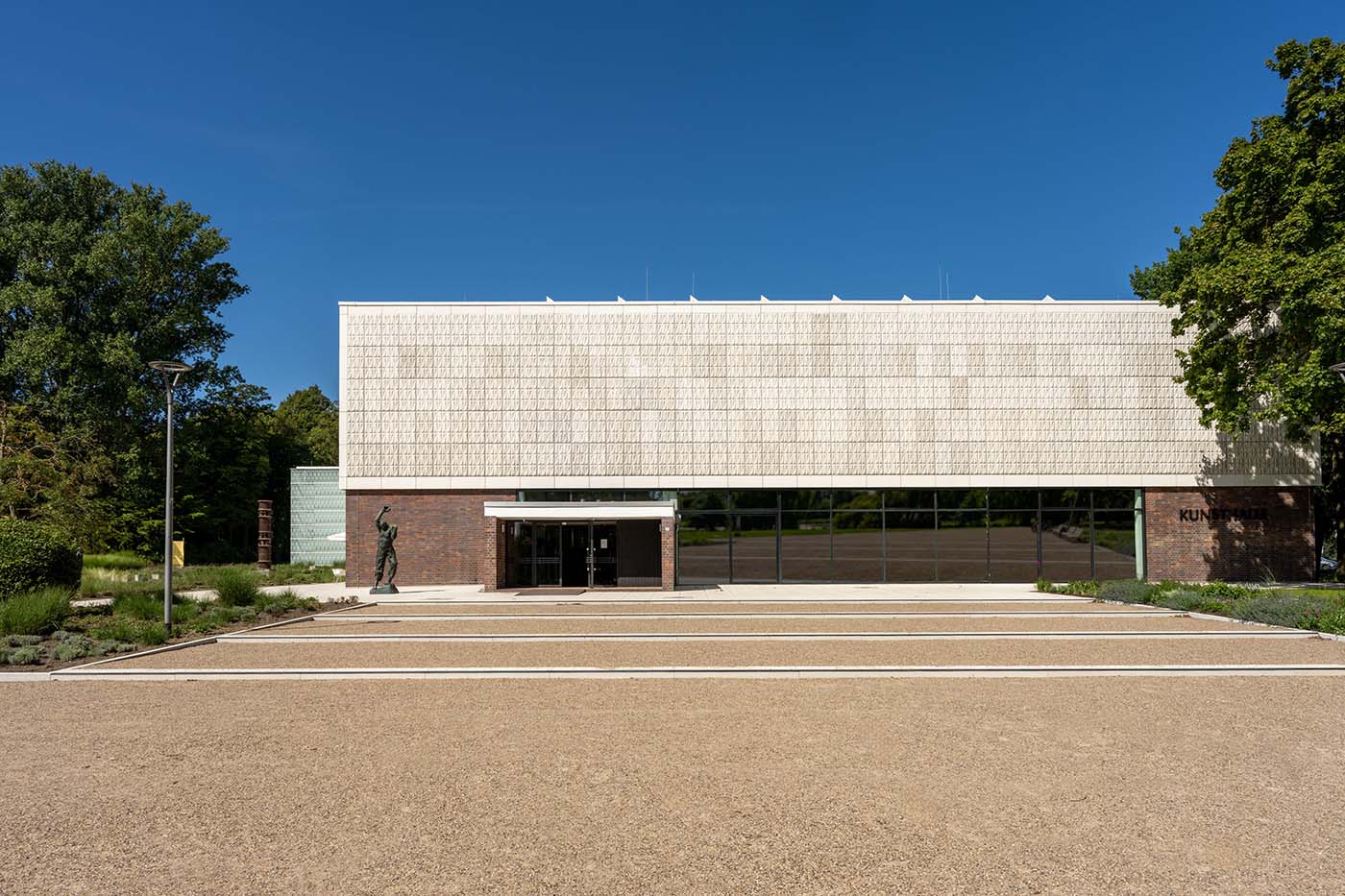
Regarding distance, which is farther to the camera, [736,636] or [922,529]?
[922,529]

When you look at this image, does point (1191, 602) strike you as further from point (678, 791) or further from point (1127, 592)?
point (678, 791)

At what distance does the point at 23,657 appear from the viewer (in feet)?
41.2

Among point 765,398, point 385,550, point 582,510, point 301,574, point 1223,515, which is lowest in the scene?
point 301,574

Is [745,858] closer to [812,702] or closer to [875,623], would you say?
[812,702]

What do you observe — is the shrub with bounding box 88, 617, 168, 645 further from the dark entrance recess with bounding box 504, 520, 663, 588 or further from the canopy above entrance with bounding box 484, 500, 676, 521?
the dark entrance recess with bounding box 504, 520, 663, 588

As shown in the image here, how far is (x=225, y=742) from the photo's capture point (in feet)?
26.7

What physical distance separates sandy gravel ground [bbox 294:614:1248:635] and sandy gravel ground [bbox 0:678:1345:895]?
6897 millimetres

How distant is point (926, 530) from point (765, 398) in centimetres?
801

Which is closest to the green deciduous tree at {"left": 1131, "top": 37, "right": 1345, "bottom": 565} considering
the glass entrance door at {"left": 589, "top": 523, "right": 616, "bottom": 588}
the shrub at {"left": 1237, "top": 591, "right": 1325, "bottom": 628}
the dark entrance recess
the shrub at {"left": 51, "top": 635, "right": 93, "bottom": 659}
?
the shrub at {"left": 1237, "top": 591, "right": 1325, "bottom": 628}

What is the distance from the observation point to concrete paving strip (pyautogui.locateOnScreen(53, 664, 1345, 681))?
38.2 ft

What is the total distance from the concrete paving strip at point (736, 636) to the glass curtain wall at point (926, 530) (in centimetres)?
1469

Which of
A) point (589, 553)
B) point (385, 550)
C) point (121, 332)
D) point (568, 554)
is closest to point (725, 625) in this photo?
point (589, 553)

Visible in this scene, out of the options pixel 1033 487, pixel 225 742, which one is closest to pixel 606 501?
pixel 1033 487

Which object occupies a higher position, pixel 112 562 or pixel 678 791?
pixel 678 791
